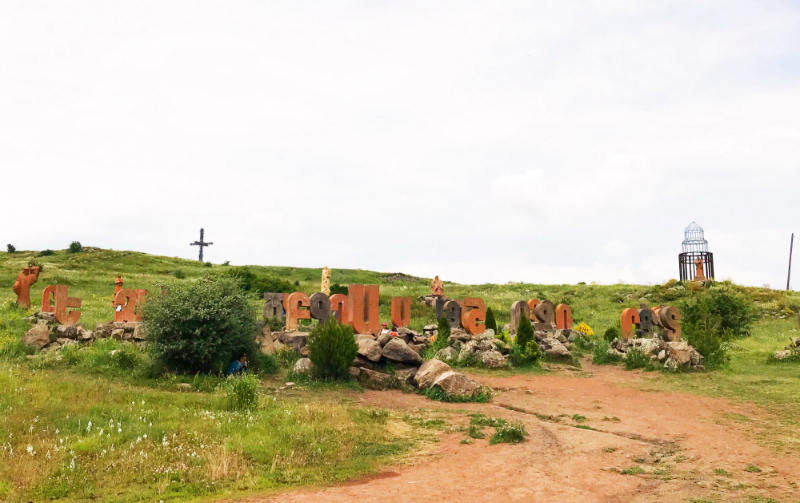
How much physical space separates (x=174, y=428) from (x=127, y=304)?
679 inches

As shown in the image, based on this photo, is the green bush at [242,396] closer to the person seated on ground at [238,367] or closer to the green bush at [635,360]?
the person seated on ground at [238,367]

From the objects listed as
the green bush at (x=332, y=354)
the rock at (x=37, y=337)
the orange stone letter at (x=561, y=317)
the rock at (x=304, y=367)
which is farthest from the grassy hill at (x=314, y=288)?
the green bush at (x=332, y=354)

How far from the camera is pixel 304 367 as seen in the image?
63.0ft

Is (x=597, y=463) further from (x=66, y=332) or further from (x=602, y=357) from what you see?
(x=66, y=332)

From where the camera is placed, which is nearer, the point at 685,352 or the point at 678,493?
the point at 678,493

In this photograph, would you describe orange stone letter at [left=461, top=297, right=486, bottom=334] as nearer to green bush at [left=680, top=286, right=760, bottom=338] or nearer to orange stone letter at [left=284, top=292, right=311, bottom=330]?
orange stone letter at [left=284, top=292, right=311, bottom=330]

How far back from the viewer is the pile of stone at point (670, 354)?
2380 cm

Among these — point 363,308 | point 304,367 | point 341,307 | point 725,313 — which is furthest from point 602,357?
point 725,313

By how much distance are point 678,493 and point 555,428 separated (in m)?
4.80

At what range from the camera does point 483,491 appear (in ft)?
29.0

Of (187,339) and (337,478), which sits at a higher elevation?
(187,339)

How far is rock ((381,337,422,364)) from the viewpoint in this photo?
1986 cm

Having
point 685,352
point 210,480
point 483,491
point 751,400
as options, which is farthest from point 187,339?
point 685,352

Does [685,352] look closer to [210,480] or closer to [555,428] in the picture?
[555,428]
